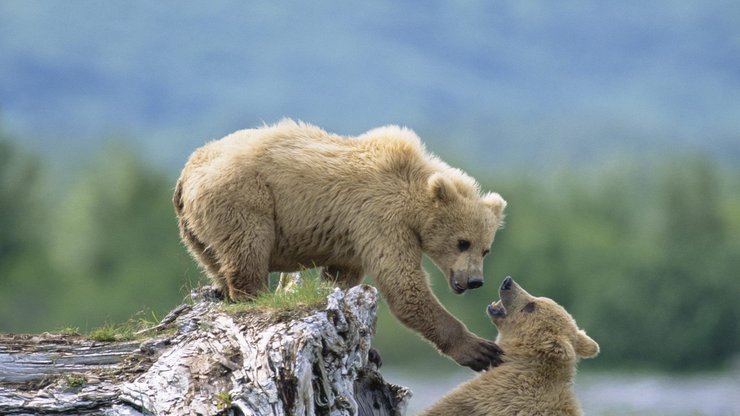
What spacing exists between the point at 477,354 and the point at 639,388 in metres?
55.5

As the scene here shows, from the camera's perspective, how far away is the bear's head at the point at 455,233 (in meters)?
10.6

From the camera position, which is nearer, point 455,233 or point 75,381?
point 75,381

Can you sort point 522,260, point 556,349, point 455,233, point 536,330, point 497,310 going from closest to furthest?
point 556,349, point 536,330, point 455,233, point 497,310, point 522,260

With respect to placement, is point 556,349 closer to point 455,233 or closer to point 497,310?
point 497,310

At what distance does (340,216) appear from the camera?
415 inches

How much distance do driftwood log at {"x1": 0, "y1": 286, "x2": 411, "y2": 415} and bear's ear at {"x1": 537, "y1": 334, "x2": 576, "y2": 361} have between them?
5.98 feet

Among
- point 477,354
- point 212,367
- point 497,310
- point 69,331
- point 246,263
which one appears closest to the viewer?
point 212,367

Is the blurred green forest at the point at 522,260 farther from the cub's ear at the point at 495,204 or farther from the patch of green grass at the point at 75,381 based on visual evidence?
the patch of green grass at the point at 75,381

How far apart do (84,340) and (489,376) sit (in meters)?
3.35

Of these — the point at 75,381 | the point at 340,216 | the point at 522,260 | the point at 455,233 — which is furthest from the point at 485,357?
the point at 522,260

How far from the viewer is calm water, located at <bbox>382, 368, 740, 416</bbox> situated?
177 ft

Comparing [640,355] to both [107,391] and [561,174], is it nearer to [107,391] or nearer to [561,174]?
[561,174]

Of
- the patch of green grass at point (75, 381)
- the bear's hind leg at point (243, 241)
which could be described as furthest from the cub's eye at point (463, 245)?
the patch of green grass at point (75, 381)

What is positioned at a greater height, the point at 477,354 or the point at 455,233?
the point at 455,233
